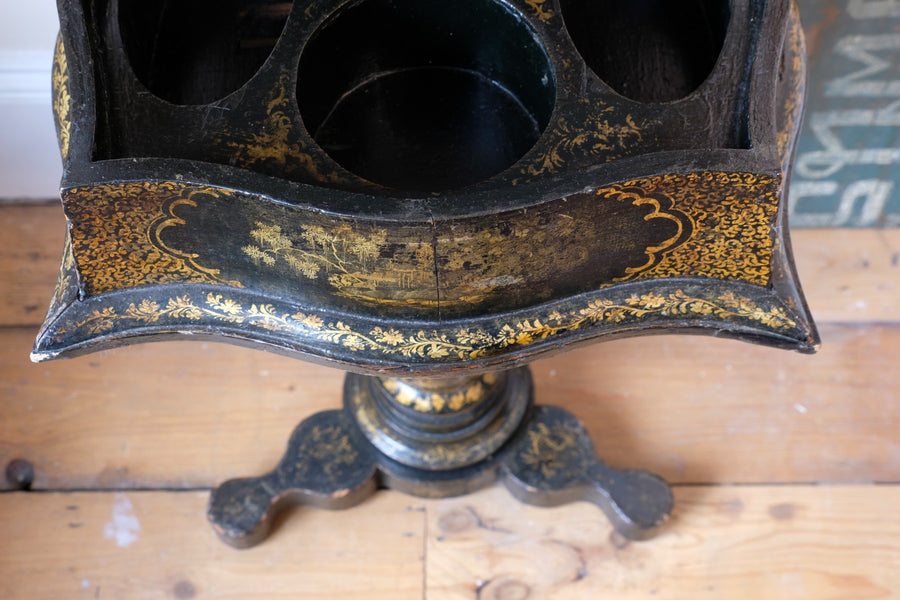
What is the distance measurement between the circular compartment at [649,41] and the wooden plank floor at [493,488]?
1.54ft

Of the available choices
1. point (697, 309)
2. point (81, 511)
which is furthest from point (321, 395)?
A: point (697, 309)

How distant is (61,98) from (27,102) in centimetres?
52

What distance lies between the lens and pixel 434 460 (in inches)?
42.3

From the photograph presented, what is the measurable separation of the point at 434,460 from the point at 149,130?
0.52 metres

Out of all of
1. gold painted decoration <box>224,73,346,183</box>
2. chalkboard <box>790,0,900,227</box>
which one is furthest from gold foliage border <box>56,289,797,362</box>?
chalkboard <box>790,0,900,227</box>

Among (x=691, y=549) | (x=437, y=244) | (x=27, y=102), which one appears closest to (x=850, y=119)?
(x=691, y=549)

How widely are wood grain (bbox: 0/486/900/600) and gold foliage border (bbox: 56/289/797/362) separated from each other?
426 mm

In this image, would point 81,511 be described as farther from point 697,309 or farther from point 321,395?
point 697,309

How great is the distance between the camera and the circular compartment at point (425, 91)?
0.80 m

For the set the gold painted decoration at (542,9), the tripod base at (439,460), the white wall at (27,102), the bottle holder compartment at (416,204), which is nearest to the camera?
the bottle holder compartment at (416,204)

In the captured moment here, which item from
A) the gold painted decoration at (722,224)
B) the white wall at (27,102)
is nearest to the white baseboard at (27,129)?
the white wall at (27,102)

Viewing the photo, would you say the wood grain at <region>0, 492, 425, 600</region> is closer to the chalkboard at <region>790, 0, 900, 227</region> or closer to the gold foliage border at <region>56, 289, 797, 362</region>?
the gold foliage border at <region>56, 289, 797, 362</region>

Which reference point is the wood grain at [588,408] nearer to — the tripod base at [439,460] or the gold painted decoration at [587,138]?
the tripod base at [439,460]

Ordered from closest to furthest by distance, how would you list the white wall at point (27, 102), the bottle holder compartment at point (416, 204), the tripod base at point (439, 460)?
the bottle holder compartment at point (416, 204)
the tripod base at point (439, 460)
the white wall at point (27, 102)
